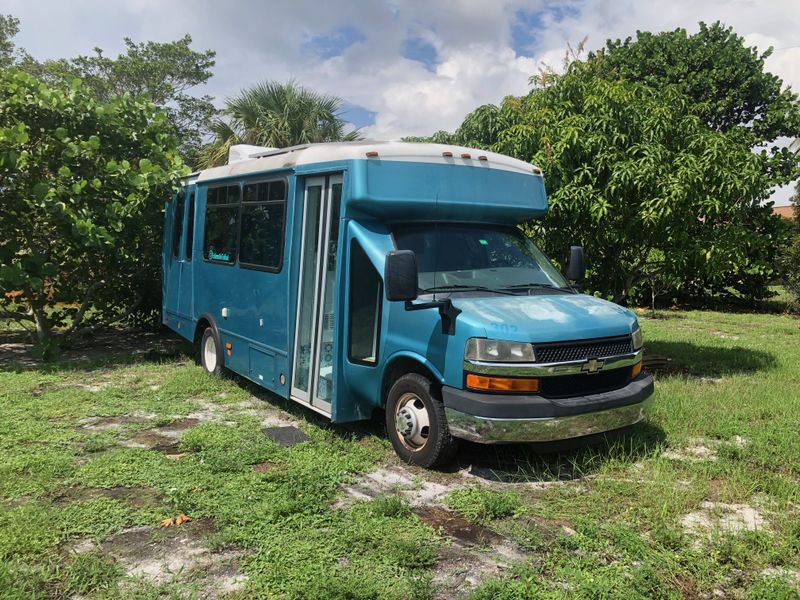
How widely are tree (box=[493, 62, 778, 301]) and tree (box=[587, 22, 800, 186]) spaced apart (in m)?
12.9

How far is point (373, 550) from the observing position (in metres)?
3.77

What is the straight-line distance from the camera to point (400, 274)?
470 cm

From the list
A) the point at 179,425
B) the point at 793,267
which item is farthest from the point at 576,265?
the point at 793,267

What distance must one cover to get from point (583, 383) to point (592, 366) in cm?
16

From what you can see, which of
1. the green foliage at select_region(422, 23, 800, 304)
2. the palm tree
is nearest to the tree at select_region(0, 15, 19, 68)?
the palm tree

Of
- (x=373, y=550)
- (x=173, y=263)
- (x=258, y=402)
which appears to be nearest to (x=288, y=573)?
(x=373, y=550)

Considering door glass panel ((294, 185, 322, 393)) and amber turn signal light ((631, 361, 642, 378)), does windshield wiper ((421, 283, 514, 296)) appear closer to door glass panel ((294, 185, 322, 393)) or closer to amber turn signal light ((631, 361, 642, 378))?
amber turn signal light ((631, 361, 642, 378))

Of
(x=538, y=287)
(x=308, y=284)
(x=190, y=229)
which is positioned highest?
(x=190, y=229)

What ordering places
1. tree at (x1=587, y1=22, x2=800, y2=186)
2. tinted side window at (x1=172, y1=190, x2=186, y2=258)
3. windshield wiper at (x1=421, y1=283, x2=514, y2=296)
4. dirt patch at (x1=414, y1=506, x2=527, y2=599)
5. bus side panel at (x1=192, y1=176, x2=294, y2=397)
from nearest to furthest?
dirt patch at (x1=414, y1=506, x2=527, y2=599), windshield wiper at (x1=421, y1=283, x2=514, y2=296), bus side panel at (x1=192, y1=176, x2=294, y2=397), tinted side window at (x1=172, y1=190, x2=186, y2=258), tree at (x1=587, y1=22, x2=800, y2=186)

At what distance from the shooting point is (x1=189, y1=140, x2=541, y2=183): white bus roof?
5504 millimetres

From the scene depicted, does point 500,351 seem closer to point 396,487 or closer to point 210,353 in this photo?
point 396,487

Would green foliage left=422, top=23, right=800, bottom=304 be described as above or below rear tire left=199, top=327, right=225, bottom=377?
above

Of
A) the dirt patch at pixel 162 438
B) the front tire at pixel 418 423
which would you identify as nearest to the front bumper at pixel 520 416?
the front tire at pixel 418 423

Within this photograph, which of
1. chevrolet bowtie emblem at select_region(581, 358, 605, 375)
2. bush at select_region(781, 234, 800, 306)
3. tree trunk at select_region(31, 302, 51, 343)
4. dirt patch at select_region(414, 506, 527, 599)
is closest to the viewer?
dirt patch at select_region(414, 506, 527, 599)
